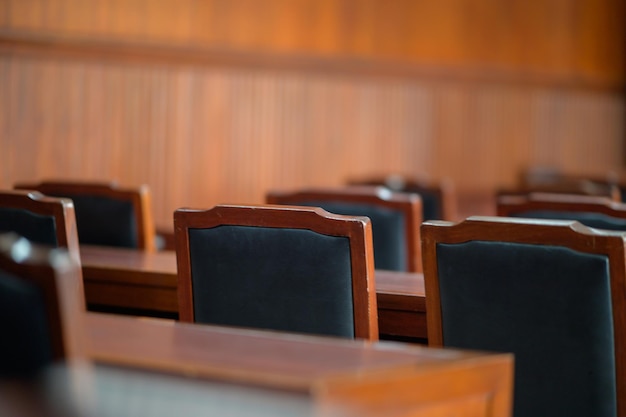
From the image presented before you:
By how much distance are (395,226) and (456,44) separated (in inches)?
231

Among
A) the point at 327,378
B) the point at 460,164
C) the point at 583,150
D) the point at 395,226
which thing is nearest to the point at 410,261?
the point at 395,226

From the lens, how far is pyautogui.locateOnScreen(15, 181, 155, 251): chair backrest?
4.48 metres

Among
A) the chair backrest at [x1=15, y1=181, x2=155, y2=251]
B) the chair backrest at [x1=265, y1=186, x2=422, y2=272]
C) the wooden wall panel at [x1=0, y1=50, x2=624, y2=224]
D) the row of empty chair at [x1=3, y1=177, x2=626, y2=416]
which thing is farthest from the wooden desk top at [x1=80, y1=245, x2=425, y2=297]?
the wooden wall panel at [x1=0, y1=50, x2=624, y2=224]

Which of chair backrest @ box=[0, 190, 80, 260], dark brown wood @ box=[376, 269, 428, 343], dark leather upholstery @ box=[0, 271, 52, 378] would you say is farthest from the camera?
chair backrest @ box=[0, 190, 80, 260]

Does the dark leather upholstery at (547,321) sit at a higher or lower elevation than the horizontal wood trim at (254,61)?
lower

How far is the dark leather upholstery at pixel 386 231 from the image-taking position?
4.50 meters

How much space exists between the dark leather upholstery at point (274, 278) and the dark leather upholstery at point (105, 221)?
4.94 feet

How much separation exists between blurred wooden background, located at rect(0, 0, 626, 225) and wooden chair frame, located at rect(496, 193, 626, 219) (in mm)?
3665

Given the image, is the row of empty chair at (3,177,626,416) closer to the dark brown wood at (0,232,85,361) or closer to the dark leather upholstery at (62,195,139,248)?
the dark brown wood at (0,232,85,361)

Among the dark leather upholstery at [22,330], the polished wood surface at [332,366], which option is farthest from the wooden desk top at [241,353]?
the dark leather upholstery at [22,330]

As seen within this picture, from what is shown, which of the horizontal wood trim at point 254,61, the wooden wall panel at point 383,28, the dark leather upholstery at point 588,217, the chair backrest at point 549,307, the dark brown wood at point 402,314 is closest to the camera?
the chair backrest at point 549,307

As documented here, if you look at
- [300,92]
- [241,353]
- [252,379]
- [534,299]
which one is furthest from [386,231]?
[300,92]

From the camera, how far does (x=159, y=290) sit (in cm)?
368

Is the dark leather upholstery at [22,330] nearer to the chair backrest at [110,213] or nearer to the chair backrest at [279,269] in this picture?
the chair backrest at [279,269]
